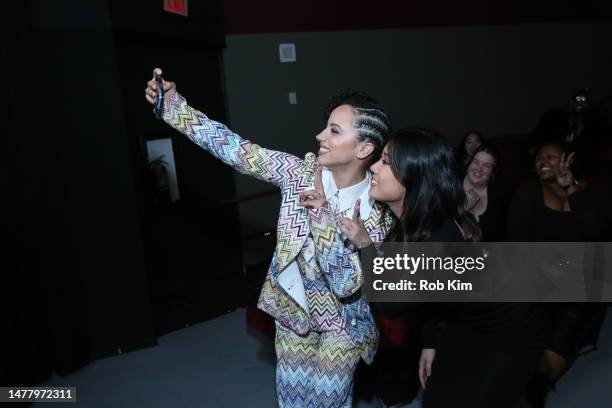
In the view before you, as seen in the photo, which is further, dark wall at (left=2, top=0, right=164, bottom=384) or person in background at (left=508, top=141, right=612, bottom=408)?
dark wall at (left=2, top=0, right=164, bottom=384)

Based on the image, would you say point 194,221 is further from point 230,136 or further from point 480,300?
point 480,300

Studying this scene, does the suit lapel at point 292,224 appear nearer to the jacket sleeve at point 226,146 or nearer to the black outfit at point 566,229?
the jacket sleeve at point 226,146

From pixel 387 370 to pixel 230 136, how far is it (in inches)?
54.0

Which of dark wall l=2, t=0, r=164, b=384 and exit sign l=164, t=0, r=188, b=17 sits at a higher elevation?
exit sign l=164, t=0, r=188, b=17

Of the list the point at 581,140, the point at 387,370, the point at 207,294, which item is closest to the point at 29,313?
the point at 207,294

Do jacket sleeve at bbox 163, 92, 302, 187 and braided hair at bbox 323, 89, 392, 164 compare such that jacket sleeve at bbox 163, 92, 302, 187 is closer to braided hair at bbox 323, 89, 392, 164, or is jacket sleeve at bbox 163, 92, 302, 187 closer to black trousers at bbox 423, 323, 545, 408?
braided hair at bbox 323, 89, 392, 164

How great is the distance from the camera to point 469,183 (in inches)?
123

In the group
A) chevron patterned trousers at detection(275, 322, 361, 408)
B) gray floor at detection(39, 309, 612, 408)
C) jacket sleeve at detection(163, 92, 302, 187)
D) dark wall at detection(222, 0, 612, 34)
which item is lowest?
gray floor at detection(39, 309, 612, 408)

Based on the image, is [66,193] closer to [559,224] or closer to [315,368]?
[315,368]

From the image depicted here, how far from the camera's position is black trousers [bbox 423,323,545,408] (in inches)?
65.3

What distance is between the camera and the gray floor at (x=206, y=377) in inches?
104

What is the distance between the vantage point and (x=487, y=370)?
5.45 feet

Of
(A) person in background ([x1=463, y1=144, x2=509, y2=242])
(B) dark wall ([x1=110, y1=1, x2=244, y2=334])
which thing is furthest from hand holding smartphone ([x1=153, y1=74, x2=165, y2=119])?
(A) person in background ([x1=463, y1=144, x2=509, y2=242])

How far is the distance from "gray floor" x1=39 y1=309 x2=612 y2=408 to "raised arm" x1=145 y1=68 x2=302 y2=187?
1339 millimetres
